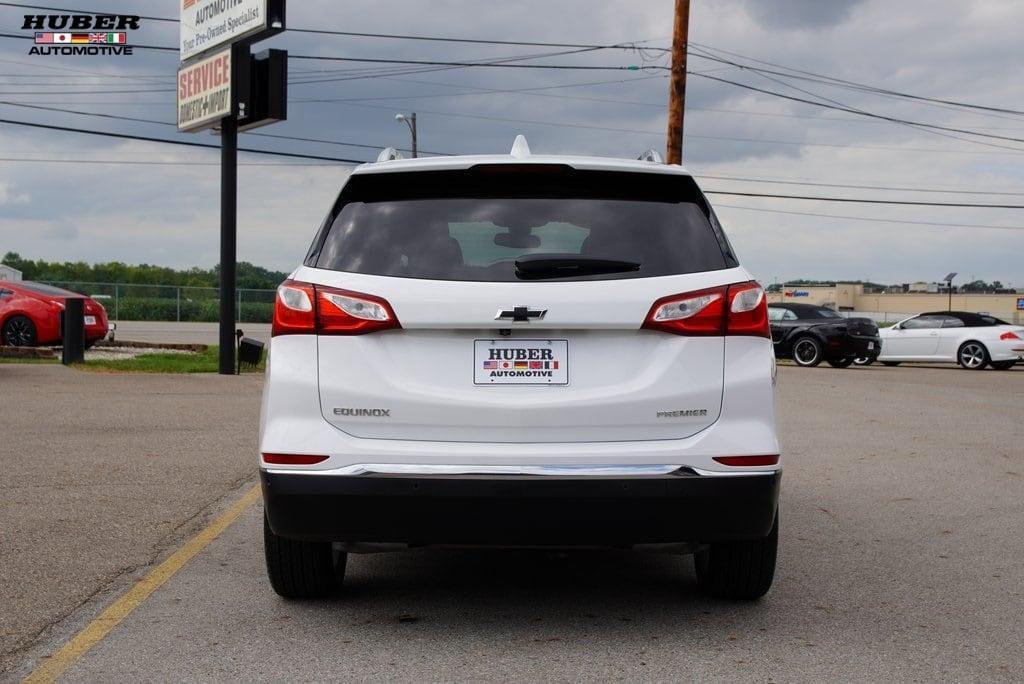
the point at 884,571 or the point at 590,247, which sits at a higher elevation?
the point at 590,247

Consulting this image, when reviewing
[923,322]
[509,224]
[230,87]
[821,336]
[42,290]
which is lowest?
[821,336]

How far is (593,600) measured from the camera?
5.19 metres

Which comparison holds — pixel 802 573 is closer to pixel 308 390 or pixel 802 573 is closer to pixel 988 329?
pixel 308 390

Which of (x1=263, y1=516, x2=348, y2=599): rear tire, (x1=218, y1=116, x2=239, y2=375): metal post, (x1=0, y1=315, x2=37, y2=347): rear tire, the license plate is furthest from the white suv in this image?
(x1=0, y1=315, x2=37, y2=347): rear tire

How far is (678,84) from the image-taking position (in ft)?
89.1

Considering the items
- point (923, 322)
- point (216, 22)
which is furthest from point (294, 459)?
point (923, 322)

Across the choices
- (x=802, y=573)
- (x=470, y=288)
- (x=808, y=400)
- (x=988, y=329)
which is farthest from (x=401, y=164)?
(x=988, y=329)

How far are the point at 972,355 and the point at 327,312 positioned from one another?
26.9 meters

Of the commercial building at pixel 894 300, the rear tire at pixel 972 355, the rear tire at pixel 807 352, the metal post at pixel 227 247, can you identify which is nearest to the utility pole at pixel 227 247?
the metal post at pixel 227 247

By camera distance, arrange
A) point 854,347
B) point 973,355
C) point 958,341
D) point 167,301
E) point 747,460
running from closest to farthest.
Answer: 1. point 747,460
2. point 854,347
3. point 973,355
4. point 958,341
5. point 167,301

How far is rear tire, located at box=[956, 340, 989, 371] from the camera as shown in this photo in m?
28.2

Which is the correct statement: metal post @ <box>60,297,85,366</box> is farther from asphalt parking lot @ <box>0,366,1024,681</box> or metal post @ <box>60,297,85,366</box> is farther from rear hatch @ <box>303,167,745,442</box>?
rear hatch @ <box>303,167,745,442</box>

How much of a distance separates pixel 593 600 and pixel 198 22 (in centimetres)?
1894

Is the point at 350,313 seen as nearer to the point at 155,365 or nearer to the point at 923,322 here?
the point at 155,365
